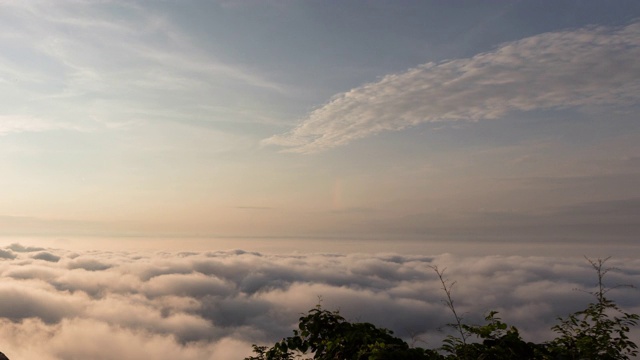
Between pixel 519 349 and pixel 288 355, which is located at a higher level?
pixel 519 349

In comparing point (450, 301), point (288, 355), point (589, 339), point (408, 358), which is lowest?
point (288, 355)

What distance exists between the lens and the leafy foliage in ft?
32.8

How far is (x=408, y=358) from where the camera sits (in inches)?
404

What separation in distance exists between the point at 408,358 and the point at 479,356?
5.13 feet

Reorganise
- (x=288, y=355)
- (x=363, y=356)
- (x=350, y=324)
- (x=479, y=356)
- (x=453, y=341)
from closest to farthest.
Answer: (x=479, y=356)
(x=453, y=341)
(x=363, y=356)
(x=350, y=324)
(x=288, y=355)

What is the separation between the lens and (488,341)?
33.3 ft

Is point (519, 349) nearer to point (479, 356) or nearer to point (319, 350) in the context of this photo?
point (479, 356)

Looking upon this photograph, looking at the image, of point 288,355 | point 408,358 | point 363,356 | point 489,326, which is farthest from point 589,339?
point 288,355

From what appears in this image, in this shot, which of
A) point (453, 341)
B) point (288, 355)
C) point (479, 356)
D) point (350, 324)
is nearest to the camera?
point (479, 356)

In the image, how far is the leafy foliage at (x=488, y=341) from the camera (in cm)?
998

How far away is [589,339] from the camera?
10109 millimetres

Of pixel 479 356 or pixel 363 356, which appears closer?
pixel 479 356

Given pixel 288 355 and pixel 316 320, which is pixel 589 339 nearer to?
pixel 316 320

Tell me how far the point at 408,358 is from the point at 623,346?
5.18 m
